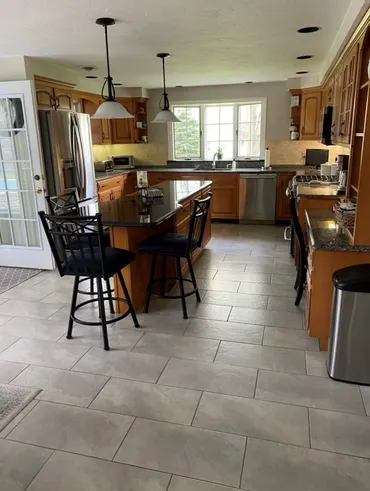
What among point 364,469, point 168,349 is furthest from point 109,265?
point 364,469

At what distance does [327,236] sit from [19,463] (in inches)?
87.2

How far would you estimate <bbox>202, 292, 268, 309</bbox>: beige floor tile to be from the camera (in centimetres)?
342

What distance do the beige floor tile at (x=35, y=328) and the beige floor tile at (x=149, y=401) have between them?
0.84 metres

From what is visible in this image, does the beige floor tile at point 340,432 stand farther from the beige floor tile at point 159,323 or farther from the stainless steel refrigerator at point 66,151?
the stainless steel refrigerator at point 66,151

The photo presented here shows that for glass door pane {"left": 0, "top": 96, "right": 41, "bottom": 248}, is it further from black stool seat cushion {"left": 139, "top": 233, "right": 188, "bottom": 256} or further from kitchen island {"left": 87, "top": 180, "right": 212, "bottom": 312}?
black stool seat cushion {"left": 139, "top": 233, "right": 188, "bottom": 256}

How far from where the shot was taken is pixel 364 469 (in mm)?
1695

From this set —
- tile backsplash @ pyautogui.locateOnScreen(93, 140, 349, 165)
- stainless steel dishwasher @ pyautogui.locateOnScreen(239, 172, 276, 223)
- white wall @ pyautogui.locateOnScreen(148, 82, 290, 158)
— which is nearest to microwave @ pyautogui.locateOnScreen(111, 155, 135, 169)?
tile backsplash @ pyautogui.locateOnScreen(93, 140, 349, 165)

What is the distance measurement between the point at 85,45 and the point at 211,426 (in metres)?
3.45

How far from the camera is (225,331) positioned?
9.71ft

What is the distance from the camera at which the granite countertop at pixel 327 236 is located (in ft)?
8.00

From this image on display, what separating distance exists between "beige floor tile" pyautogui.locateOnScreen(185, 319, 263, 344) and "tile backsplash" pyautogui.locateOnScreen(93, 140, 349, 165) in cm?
391

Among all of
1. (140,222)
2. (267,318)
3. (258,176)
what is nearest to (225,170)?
(258,176)

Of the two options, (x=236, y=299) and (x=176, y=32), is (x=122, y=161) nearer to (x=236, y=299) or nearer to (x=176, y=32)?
(x=176, y=32)

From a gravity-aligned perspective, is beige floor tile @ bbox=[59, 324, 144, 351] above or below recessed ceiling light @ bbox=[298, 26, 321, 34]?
below
